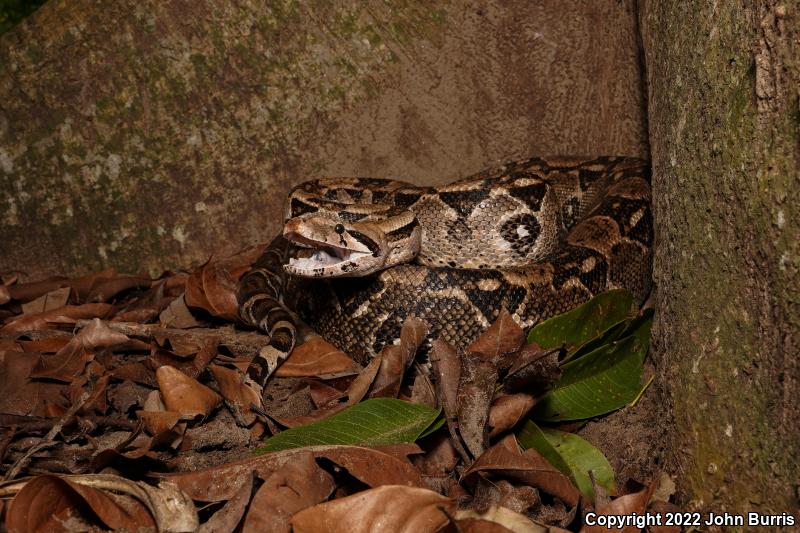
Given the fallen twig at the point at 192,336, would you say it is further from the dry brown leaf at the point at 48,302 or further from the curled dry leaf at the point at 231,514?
the curled dry leaf at the point at 231,514

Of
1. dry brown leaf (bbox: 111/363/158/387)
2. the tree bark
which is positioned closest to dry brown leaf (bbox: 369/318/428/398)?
dry brown leaf (bbox: 111/363/158/387)

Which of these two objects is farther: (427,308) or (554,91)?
(554,91)

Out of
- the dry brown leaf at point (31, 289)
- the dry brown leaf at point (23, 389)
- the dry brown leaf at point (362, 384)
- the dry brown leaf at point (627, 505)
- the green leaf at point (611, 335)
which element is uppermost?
the dry brown leaf at point (31, 289)

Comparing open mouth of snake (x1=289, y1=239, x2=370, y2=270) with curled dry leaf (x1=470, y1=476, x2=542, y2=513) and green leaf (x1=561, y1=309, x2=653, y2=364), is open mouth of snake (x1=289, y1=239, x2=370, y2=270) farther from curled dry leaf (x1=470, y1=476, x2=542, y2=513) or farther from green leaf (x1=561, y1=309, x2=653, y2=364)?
curled dry leaf (x1=470, y1=476, x2=542, y2=513)

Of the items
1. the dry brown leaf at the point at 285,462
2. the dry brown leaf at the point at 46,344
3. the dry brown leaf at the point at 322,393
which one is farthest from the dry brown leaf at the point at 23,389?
the dry brown leaf at the point at 322,393

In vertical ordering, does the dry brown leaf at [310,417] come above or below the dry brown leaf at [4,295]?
below

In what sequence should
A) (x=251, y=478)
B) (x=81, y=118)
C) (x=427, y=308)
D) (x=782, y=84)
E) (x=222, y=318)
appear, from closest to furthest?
(x=782, y=84) → (x=251, y=478) → (x=427, y=308) → (x=222, y=318) → (x=81, y=118)

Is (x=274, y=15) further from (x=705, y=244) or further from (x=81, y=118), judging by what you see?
(x=705, y=244)

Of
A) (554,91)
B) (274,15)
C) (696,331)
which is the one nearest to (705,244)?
(696,331)
